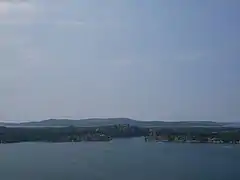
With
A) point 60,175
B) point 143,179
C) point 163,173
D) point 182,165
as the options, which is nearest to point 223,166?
point 182,165

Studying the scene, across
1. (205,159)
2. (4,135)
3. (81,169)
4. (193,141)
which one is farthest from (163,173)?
(4,135)

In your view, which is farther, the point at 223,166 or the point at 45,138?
the point at 45,138

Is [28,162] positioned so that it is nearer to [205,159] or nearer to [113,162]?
[113,162]

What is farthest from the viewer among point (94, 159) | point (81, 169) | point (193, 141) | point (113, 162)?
point (193, 141)

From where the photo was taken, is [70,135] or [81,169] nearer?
[81,169]

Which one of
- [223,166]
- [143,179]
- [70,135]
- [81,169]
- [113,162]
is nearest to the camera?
[143,179]

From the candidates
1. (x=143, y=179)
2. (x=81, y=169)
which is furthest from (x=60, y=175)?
(x=143, y=179)

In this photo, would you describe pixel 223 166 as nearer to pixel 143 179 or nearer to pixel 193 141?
pixel 143 179

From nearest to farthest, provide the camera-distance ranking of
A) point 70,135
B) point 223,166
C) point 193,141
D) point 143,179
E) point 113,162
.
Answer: point 143,179 → point 223,166 → point 113,162 → point 193,141 → point 70,135

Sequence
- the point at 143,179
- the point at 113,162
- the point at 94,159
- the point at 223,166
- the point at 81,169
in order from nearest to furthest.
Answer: the point at 143,179 → the point at 81,169 → the point at 223,166 → the point at 113,162 → the point at 94,159

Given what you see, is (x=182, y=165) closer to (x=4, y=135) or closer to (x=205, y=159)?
(x=205, y=159)
